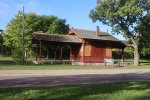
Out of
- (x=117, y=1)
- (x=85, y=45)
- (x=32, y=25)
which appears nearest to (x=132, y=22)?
(x=117, y=1)

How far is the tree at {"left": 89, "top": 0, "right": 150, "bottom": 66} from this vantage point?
161 feet

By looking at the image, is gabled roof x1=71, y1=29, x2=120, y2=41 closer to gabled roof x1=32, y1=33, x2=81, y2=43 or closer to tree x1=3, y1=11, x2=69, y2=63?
gabled roof x1=32, y1=33, x2=81, y2=43

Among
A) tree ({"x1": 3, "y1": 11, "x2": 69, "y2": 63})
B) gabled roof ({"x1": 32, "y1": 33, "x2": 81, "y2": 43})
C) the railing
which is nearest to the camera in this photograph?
gabled roof ({"x1": 32, "y1": 33, "x2": 81, "y2": 43})

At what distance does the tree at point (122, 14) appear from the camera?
49062 mm

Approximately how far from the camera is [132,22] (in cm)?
5184

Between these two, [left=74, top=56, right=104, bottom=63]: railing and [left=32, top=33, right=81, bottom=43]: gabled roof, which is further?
[left=74, top=56, right=104, bottom=63]: railing

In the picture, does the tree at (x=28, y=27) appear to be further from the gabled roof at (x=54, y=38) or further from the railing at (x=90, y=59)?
the railing at (x=90, y=59)

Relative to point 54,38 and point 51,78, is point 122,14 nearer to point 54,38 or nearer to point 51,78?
point 54,38

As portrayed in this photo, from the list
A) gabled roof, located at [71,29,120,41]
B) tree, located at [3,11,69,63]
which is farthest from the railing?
tree, located at [3,11,69,63]

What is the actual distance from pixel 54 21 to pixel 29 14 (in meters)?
7.66

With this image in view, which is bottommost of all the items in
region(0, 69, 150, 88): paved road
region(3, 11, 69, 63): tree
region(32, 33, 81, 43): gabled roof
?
region(0, 69, 150, 88): paved road

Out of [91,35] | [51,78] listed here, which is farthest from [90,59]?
[51,78]

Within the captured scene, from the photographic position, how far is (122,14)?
4884 centimetres

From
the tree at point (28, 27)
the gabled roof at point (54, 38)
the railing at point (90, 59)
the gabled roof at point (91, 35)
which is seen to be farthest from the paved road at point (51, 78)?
the tree at point (28, 27)
